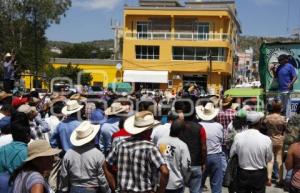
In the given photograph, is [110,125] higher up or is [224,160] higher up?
[110,125]

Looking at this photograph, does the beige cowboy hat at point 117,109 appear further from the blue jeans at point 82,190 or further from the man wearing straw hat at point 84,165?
the blue jeans at point 82,190

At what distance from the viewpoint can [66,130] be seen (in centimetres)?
784

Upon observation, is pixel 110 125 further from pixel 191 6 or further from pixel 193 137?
pixel 191 6

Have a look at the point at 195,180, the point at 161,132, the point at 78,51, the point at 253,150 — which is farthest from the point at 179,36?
the point at 253,150

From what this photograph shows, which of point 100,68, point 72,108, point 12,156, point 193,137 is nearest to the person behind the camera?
point 12,156

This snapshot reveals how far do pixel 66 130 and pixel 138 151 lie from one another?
103 inches

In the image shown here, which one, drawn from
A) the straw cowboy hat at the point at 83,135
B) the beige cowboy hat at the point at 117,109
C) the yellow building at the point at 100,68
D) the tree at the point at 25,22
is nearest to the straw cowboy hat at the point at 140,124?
the straw cowboy hat at the point at 83,135

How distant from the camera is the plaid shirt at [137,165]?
5441 mm

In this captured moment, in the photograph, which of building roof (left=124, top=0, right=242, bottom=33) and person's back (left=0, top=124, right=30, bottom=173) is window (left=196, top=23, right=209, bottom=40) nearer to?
building roof (left=124, top=0, right=242, bottom=33)

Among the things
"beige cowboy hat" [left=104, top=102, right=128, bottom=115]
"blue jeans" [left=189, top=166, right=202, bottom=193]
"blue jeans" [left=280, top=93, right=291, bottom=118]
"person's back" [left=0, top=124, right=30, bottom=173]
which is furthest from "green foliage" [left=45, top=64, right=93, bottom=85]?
"person's back" [left=0, top=124, right=30, bottom=173]

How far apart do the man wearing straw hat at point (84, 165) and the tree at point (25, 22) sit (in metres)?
40.2

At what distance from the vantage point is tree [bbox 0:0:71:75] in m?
46.4

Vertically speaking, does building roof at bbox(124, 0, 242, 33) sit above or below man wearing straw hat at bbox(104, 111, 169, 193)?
above

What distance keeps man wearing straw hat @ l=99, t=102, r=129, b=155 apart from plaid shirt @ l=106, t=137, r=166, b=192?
2745mm
